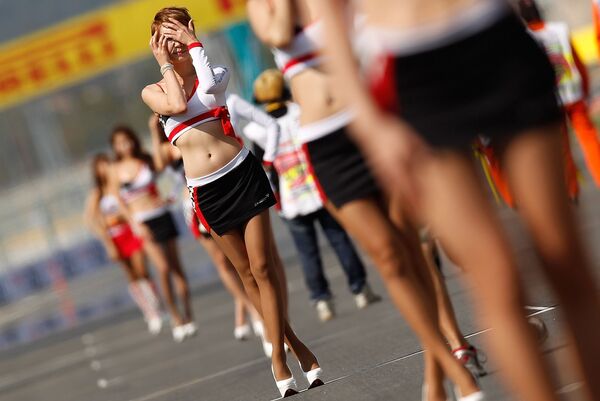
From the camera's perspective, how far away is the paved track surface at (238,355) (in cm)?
675

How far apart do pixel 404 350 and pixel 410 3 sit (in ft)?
15.8

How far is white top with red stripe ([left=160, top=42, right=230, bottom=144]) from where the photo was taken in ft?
24.0

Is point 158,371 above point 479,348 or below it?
below

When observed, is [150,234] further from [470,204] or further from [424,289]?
[470,204]

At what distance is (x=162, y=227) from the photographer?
13062 millimetres

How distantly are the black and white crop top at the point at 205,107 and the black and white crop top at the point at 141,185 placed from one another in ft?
19.3

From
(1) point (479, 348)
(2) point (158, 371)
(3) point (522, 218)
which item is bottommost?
(2) point (158, 371)

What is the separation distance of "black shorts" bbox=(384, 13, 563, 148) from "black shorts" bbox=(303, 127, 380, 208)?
1886mm

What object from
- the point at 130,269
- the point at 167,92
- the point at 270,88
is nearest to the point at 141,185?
the point at 130,269

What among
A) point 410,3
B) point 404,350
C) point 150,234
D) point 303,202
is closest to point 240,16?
point 150,234

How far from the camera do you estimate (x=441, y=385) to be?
5.10m

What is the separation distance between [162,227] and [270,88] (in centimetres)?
288

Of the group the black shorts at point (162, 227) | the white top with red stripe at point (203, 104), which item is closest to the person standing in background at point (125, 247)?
the black shorts at point (162, 227)

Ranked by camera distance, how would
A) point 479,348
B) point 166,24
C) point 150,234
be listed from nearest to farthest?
point 479,348 → point 166,24 → point 150,234
